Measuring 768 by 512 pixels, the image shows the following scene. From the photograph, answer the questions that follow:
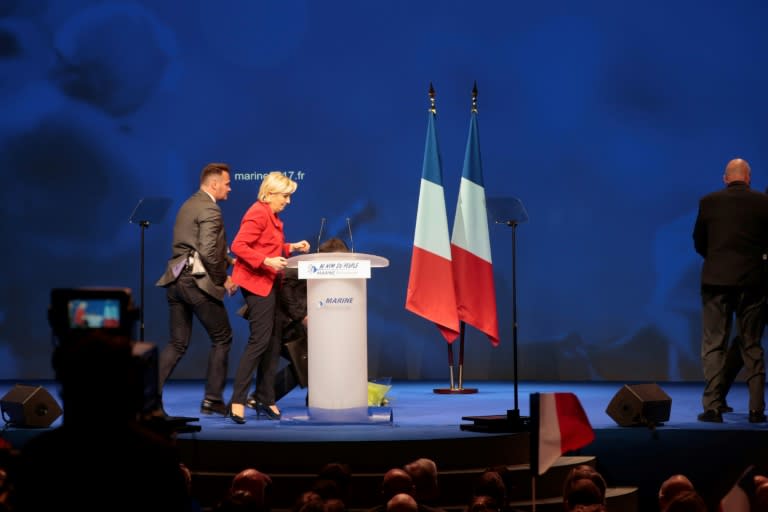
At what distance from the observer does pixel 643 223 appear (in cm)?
974

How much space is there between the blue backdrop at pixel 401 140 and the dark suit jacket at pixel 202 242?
312 cm

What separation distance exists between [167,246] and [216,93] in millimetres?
1514

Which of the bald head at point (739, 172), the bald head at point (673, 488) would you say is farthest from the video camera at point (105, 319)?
the bald head at point (739, 172)

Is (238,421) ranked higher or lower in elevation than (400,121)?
lower

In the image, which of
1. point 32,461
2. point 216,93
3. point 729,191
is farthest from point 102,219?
point 32,461

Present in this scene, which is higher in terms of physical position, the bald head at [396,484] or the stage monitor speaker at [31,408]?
the stage monitor speaker at [31,408]

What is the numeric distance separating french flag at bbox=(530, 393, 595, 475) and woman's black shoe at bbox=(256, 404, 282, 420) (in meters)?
2.98

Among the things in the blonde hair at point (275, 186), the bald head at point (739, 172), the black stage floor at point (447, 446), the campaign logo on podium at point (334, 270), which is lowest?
the black stage floor at point (447, 446)

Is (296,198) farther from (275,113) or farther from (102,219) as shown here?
(102,219)

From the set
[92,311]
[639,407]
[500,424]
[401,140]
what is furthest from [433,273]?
[92,311]

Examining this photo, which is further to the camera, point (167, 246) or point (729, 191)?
point (167, 246)

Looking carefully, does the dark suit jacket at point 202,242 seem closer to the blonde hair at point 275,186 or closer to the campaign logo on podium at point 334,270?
the blonde hair at point 275,186

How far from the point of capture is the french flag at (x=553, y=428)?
412cm

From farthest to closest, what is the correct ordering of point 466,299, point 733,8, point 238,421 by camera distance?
1. point 733,8
2. point 466,299
3. point 238,421
